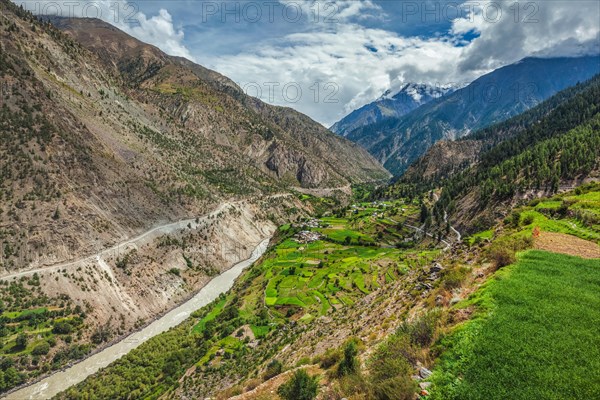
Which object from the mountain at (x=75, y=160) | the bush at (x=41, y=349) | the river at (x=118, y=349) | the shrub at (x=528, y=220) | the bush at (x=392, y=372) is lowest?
the river at (x=118, y=349)

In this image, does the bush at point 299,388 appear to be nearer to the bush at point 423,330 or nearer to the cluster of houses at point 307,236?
the bush at point 423,330

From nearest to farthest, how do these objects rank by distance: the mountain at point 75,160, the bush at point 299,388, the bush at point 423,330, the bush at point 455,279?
the bush at point 299,388 → the bush at point 423,330 → the bush at point 455,279 → the mountain at point 75,160

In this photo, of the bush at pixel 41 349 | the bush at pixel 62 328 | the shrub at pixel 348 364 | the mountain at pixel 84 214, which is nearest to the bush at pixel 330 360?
Result: the shrub at pixel 348 364

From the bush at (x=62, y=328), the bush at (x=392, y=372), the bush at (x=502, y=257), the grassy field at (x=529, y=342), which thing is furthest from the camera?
the bush at (x=62, y=328)

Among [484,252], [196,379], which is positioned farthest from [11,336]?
[484,252]

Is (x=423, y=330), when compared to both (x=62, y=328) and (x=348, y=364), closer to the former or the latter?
(x=348, y=364)

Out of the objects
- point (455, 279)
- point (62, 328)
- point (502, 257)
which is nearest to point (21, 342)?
point (62, 328)
